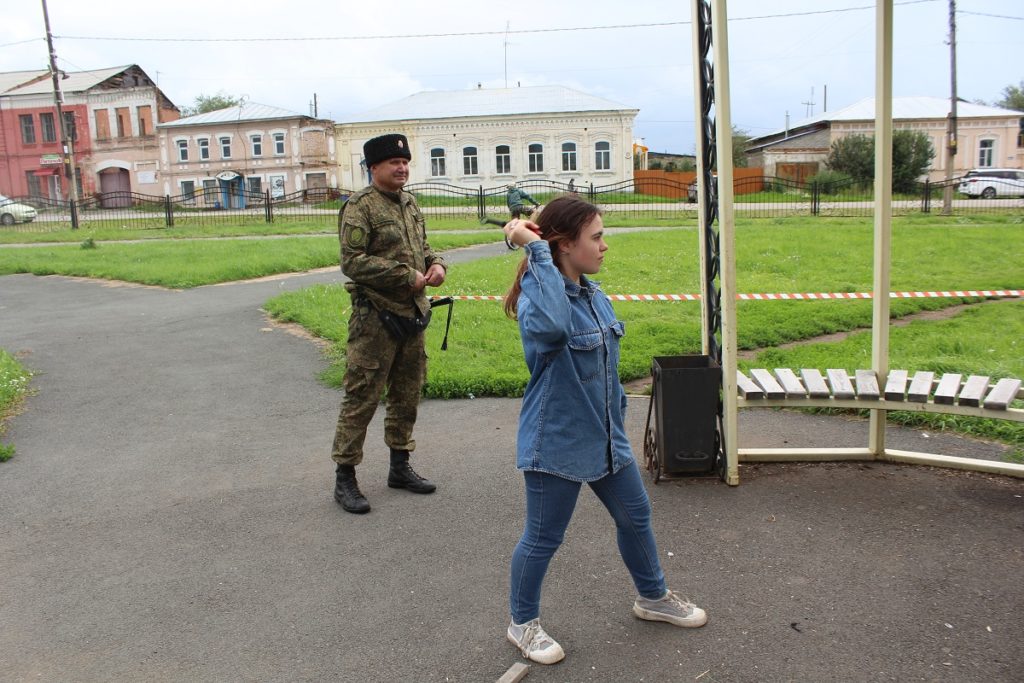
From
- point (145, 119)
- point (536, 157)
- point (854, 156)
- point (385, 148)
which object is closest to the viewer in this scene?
point (385, 148)

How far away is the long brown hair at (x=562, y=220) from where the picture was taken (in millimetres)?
3133

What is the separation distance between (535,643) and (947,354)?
608 cm

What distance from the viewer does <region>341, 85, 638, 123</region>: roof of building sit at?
49906 mm

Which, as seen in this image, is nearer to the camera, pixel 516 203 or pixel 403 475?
pixel 516 203

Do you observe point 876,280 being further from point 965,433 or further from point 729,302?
point 965,433

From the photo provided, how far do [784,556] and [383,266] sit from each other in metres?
2.52

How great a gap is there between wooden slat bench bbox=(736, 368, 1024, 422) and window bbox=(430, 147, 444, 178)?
47069 mm

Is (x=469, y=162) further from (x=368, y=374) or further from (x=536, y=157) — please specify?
(x=368, y=374)

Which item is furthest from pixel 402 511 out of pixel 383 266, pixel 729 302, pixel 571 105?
pixel 571 105

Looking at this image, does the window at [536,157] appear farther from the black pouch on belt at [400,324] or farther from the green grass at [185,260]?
the black pouch on belt at [400,324]

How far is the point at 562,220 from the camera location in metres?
3.14

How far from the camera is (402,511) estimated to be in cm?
478

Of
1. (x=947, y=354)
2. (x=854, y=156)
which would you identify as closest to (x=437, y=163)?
(x=854, y=156)

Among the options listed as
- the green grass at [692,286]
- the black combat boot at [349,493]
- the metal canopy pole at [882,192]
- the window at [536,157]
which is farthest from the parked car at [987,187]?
the black combat boot at [349,493]
